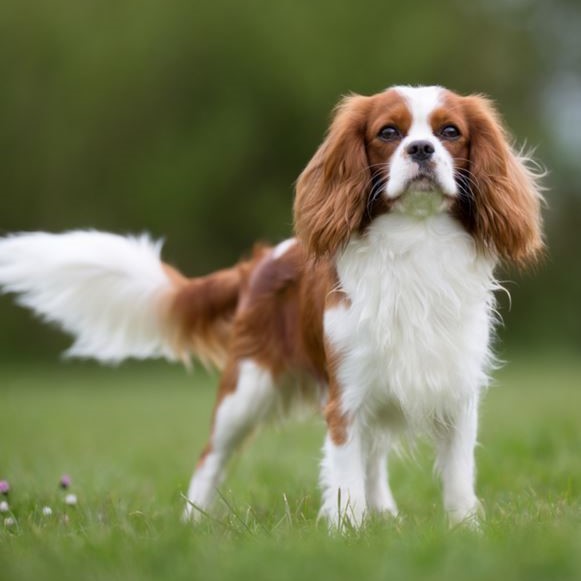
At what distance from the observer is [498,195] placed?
4414mm

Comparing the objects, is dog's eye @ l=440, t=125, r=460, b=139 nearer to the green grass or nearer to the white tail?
the green grass

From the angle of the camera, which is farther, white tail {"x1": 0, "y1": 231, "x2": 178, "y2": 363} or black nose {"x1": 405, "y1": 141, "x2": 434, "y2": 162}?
white tail {"x1": 0, "y1": 231, "x2": 178, "y2": 363}

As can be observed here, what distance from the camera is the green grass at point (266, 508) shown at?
304 cm

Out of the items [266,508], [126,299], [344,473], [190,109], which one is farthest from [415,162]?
[190,109]

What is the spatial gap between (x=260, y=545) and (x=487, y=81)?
19.0 meters

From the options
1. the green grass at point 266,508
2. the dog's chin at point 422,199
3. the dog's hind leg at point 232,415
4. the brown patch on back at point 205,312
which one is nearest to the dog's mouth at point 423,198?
the dog's chin at point 422,199

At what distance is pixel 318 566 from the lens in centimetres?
302

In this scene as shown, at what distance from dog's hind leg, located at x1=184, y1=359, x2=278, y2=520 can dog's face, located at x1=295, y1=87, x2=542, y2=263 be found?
3.42 ft

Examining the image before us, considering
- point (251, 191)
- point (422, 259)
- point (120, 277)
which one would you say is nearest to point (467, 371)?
point (422, 259)

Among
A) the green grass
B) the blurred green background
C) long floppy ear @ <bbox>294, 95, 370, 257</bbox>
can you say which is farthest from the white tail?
the blurred green background

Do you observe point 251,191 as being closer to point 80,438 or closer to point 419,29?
point 419,29

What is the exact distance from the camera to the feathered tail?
5.78 meters

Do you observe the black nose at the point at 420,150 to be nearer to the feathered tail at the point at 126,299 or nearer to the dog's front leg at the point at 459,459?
the dog's front leg at the point at 459,459

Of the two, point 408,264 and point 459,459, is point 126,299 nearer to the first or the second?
→ point 408,264
